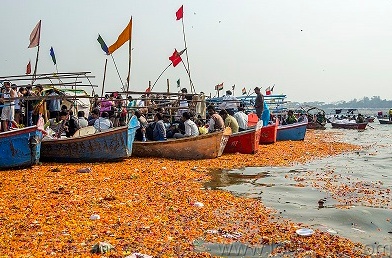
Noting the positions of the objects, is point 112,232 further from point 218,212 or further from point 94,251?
point 218,212

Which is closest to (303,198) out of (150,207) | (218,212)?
(218,212)

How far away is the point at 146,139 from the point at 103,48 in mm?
5532

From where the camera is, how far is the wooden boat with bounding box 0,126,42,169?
33.8 feet

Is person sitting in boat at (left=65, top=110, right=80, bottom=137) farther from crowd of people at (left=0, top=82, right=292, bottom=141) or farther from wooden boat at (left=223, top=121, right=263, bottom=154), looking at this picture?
wooden boat at (left=223, top=121, right=263, bottom=154)

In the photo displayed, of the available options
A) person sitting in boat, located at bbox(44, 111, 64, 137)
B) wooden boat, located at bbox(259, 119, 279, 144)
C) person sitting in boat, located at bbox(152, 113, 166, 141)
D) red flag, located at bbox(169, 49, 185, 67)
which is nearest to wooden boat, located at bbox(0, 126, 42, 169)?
person sitting in boat, located at bbox(44, 111, 64, 137)

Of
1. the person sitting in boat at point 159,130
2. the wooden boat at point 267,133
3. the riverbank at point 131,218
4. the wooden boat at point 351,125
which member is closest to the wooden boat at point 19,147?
the riverbank at point 131,218

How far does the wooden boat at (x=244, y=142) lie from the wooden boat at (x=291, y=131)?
7.83 meters

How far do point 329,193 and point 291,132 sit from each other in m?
14.9

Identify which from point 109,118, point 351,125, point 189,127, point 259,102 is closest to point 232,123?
point 189,127

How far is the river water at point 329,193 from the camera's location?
6480mm

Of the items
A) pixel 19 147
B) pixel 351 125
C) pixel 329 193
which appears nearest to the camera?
pixel 329 193

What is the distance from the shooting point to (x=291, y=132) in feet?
77.6

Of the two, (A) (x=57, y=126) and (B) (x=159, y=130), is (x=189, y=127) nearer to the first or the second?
(B) (x=159, y=130)

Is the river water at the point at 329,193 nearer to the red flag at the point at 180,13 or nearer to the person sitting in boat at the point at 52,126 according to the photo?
the person sitting in boat at the point at 52,126
